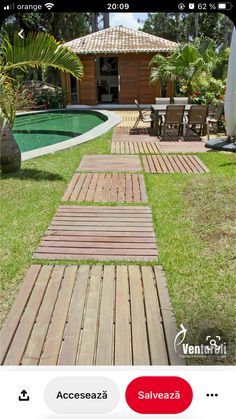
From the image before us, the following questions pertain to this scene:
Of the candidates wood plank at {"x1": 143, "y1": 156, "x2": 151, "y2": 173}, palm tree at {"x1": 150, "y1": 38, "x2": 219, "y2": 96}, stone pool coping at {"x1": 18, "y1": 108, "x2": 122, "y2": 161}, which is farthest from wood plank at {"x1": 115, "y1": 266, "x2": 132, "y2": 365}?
palm tree at {"x1": 150, "y1": 38, "x2": 219, "y2": 96}

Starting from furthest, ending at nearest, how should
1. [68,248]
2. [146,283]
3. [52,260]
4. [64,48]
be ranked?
[64,48] < [68,248] < [52,260] < [146,283]

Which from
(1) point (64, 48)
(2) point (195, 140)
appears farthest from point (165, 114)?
(1) point (64, 48)

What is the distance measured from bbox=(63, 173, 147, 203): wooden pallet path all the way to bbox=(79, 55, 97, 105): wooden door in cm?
1260

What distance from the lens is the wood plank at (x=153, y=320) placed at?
1940mm

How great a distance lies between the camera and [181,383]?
1.26 meters

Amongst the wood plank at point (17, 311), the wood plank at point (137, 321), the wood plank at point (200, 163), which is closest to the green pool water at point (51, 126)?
the wood plank at point (200, 163)

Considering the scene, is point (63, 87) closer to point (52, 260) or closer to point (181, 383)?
point (52, 260)

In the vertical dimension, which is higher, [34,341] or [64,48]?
[64,48]

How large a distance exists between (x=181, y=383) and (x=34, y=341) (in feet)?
3.78

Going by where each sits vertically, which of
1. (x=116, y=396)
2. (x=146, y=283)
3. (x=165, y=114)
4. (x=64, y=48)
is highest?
(x=64, y=48)

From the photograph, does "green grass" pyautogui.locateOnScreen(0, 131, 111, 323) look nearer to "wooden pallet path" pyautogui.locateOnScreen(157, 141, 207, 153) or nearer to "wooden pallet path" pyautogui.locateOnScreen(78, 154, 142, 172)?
"wooden pallet path" pyautogui.locateOnScreen(78, 154, 142, 172)

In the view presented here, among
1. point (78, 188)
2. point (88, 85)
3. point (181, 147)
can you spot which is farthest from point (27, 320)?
point (88, 85)

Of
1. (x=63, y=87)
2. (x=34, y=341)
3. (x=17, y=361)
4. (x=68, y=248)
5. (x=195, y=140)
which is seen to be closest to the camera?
(x=17, y=361)

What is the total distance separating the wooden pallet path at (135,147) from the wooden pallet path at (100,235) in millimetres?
3449
